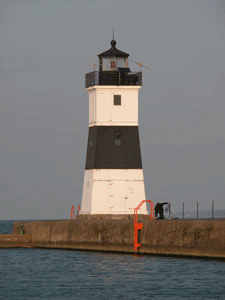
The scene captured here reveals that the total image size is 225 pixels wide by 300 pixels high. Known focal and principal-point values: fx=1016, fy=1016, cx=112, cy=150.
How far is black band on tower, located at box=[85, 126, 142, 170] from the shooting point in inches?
1945

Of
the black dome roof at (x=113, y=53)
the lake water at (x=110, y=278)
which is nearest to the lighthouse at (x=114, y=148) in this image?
the black dome roof at (x=113, y=53)

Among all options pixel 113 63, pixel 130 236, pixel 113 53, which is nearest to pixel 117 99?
pixel 113 63

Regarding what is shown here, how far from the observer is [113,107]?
49.5 m

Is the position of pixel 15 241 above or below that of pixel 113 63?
below

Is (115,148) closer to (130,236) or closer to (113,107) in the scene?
(113,107)

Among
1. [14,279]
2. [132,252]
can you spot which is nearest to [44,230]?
[132,252]

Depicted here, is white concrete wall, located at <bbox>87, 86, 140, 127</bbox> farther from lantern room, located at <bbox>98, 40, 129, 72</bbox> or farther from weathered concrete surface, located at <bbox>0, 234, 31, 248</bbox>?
weathered concrete surface, located at <bbox>0, 234, 31, 248</bbox>

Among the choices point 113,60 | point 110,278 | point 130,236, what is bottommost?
point 110,278

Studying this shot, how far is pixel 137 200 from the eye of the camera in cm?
4972

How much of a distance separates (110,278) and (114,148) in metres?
11.8

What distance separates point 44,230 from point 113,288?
1598cm

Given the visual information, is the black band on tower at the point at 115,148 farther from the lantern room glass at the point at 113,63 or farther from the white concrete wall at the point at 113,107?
the lantern room glass at the point at 113,63

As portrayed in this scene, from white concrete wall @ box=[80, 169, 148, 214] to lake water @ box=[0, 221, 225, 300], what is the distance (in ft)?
9.46

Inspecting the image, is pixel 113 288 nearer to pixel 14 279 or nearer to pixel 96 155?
pixel 14 279
